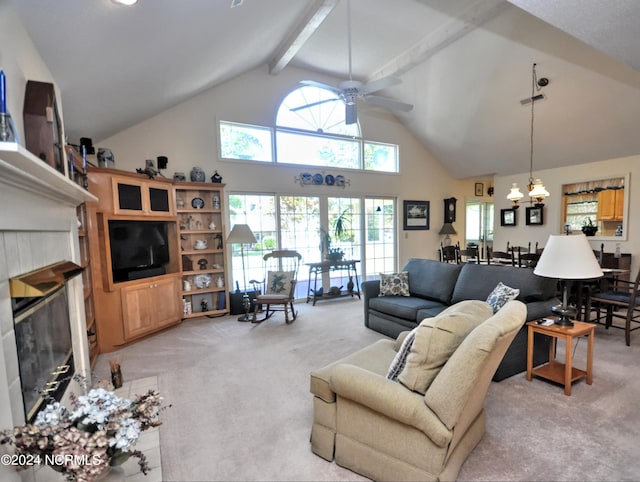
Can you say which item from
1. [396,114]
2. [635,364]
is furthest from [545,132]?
[635,364]

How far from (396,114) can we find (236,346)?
5.71 m

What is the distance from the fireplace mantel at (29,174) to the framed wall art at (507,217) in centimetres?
744

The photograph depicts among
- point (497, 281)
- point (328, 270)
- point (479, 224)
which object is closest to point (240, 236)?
point (328, 270)

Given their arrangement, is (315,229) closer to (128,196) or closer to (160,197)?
(160,197)

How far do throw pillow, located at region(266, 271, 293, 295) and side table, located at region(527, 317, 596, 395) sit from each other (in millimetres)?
3195

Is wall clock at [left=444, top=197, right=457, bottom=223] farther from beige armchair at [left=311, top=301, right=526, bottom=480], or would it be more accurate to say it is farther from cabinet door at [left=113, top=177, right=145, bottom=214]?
cabinet door at [left=113, top=177, right=145, bottom=214]

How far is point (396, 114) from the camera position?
6.82 metres

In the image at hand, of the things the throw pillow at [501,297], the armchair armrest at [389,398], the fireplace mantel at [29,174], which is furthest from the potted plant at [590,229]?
the fireplace mantel at [29,174]

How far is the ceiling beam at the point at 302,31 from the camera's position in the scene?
3.54 meters

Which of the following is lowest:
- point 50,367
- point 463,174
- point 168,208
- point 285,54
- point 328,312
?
point 328,312

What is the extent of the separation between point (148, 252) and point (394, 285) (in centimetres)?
330

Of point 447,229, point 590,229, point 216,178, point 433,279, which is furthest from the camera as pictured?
point 447,229

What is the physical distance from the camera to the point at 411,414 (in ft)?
5.00

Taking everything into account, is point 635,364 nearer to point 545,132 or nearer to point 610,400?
point 610,400
